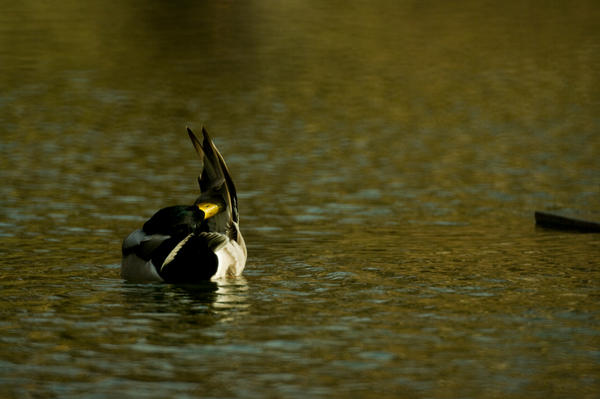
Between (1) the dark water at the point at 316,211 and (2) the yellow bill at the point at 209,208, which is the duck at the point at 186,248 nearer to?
(2) the yellow bill at the point at 209,208

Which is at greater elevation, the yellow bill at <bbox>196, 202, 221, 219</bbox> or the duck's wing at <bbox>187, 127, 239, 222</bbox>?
the duck's wing at <bbox>187, 127, 239, 222</bbox>

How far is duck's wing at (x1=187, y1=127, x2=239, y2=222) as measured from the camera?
1309 centimetres

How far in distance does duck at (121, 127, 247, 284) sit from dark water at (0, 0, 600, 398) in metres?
0.24

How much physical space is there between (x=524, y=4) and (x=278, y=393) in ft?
150

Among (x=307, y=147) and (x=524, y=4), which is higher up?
(x=524, y=4)

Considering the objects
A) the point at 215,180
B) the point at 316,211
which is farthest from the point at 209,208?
the point at 316,211

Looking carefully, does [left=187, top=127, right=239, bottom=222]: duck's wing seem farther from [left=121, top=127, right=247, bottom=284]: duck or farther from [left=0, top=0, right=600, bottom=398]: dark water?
[left=0, top=0, right=600, bottom=398]: dark water

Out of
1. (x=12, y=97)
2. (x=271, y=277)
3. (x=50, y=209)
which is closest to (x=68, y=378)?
(x=271, y=277)

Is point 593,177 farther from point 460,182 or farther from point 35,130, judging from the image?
point 35,130

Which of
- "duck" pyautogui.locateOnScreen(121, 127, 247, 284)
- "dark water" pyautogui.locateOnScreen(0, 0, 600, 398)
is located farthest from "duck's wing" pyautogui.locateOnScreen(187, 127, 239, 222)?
"dark water" pyautogui.locateOnScreen(0, 0, 600, 398)

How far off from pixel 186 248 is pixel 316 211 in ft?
15.6

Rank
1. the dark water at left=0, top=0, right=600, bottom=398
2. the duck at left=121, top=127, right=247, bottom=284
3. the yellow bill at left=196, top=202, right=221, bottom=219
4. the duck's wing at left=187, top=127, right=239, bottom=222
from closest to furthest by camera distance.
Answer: the dark water at left=0, top=0, right=600, bottom=398 < the duck at left=121, top=127, right=247, bottom=284 < the yellow bill at left=196, top=202, right=221, bottom=219 < the duck's wing at left=187, top=127, right=239, bottom=222

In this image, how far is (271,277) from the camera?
42.7 feet

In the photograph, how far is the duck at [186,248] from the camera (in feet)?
41.3
